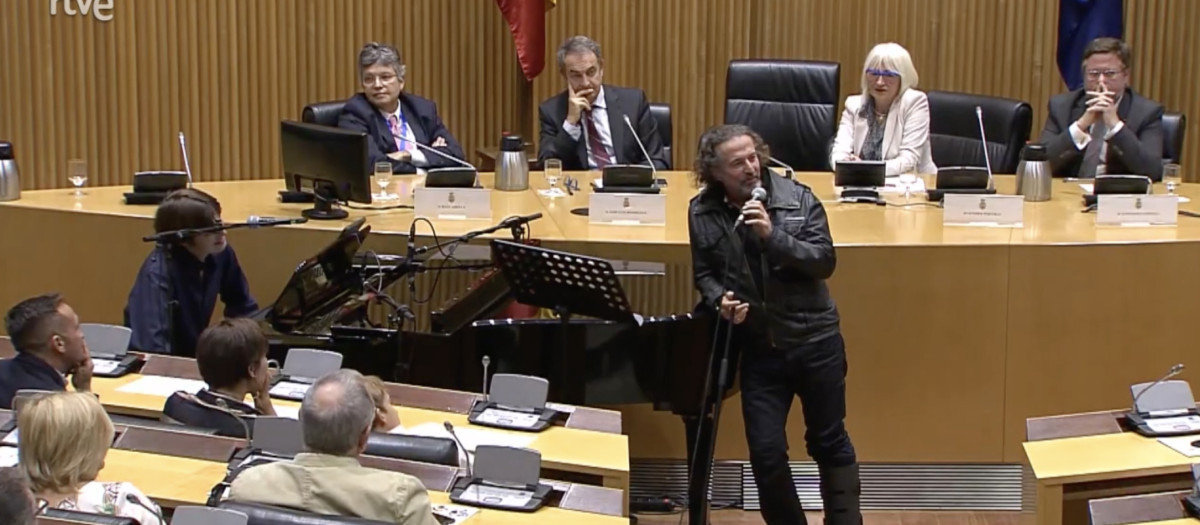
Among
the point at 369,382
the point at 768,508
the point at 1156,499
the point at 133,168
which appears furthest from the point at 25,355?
the point at 133,168

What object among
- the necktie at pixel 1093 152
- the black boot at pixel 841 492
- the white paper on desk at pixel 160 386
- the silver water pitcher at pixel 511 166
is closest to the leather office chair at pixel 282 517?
the white paper on desk at pixel 160 386

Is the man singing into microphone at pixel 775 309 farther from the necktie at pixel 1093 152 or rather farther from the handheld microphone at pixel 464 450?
the necktie at pixel 1093 152

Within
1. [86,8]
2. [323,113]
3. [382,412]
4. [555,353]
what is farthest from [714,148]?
[86,8]

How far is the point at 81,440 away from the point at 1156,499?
2.34 m

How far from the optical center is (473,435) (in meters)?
3.96

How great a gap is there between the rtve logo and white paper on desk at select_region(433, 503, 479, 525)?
15.3 feet

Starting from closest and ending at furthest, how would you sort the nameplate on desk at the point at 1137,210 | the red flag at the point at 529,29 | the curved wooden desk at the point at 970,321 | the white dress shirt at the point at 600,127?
the curved wooden desk at the point at 970,321
the nameplate on desk at the point at 1137,210
the white dress shirt at the point at 600,127
the red flag at the point at 529,29

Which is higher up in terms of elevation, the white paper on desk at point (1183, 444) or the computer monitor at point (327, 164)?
the computer monitor at point (327, 164)

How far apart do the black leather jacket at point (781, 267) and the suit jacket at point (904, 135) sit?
198 cm

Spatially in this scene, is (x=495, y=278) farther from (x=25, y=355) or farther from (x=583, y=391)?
(x=25, y=355)

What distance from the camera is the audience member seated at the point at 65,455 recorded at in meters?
3.11

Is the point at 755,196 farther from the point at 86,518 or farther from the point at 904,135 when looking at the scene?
the point at 904,135

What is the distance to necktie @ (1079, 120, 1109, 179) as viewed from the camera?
21.7 ft

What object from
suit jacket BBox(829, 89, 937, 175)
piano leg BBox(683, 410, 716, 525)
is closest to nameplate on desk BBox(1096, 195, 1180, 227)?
suit jacket BBox(829, 89, 937, 175)
